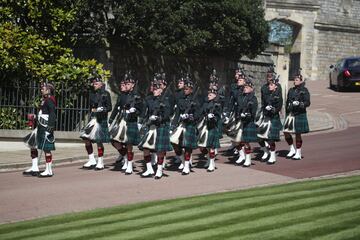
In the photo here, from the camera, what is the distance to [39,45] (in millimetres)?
22047

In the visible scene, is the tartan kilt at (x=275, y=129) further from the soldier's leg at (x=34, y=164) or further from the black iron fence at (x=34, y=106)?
the black iron fence at (x=34, y=106)

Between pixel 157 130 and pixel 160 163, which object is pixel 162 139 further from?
pixel 160 163

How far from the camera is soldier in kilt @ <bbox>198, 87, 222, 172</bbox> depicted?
52.4ft

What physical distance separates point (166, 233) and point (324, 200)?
326cm

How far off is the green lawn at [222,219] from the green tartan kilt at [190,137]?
2711mm

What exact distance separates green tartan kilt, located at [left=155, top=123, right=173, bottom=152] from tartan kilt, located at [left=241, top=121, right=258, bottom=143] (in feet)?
7.13

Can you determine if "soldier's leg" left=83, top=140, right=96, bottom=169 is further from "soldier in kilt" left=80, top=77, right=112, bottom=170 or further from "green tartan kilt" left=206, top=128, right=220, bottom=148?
"green tartan kilt" left=206, top=128, right=220, bottom=148

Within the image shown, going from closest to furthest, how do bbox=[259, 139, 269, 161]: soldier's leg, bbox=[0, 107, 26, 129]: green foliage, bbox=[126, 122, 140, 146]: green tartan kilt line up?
bbox=[126, 122, 140, 146]: green tartan kilt, bbox=[259, 139, 269, 161]: soldier's leg, bbox=[0, 107, 26, 129]: green foliage

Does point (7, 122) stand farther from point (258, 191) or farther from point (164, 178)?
point (258, 191)

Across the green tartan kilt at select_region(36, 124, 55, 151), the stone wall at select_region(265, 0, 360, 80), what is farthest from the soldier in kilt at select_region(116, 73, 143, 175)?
the stone wall at select_region(265, 0, 360, 80)

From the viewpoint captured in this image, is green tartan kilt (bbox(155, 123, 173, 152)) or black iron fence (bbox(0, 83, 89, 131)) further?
black iron fence (bbox(0, 83, 89, 131))

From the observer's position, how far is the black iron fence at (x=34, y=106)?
20984mm

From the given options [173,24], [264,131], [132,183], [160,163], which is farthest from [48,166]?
[173,24]

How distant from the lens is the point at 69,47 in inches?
956
